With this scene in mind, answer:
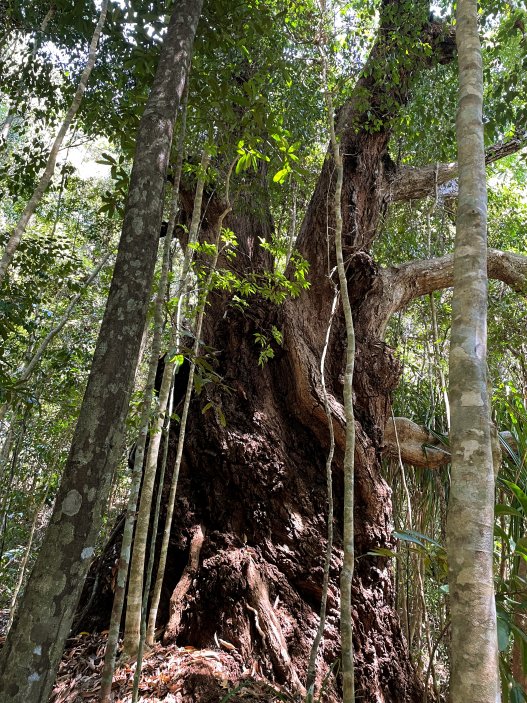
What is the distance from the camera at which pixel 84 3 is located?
370cm

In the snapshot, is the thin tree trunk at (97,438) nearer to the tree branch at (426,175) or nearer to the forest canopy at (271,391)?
the forest canopy at (271,391)

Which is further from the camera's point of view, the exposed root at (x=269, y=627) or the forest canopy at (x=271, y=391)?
the exposed root at (x=269, y=627)

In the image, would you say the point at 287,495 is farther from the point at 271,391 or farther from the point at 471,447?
the point at 471,447

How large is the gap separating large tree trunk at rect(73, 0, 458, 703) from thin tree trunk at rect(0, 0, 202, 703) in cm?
148

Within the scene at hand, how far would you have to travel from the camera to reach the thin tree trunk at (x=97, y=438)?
1443mm

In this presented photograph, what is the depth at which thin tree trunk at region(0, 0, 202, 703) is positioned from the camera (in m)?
1.44

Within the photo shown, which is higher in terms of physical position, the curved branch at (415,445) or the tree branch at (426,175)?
the tree branch at (426,175)

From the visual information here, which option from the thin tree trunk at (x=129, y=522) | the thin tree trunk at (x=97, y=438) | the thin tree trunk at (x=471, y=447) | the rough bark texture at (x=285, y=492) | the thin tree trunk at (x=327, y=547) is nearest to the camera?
the thin tree trunk at (x=97, y=438)

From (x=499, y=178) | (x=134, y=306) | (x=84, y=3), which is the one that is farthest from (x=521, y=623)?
(x=499, y=178)

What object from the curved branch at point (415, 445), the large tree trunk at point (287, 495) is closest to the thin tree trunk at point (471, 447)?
the large tree trunk at point (287, 495)

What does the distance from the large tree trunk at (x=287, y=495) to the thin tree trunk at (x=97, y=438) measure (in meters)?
1.48

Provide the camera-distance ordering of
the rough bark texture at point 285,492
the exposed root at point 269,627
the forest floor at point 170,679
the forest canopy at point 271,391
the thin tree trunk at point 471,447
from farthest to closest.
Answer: the rough bark texture at point 285,492 → the exposed root at point 269,627 → the forest floor at point 170,679 → the forest canopy at point 271,391 → the thin tree trunk at point 471,447

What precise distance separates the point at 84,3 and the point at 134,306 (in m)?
3.14

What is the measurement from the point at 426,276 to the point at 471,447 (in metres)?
3.68
